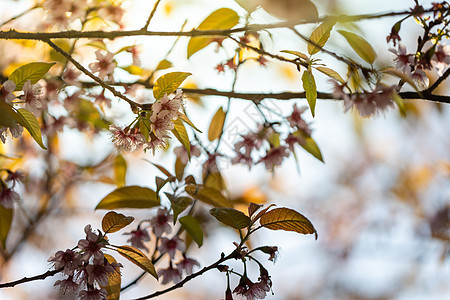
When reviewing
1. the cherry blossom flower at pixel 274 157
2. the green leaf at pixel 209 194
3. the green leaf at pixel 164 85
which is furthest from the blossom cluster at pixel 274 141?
the green leaf at pixel 164 85

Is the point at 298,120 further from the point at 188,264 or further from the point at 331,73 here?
the point at 188,264

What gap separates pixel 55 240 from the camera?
2016 mm

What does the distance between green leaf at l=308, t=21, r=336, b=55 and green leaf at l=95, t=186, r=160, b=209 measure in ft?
1.09

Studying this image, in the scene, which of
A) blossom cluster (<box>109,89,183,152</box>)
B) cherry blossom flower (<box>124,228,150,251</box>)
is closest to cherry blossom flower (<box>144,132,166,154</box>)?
blossom cluster (<box>109,89,183,152</box>)

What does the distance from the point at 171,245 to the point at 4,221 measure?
0.28m

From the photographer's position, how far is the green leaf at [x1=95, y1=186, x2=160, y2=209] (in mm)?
711

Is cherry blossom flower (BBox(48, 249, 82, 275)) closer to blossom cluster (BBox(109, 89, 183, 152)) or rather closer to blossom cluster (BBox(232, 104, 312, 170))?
blossom cluster (BBox(109, 89, 183, 152))

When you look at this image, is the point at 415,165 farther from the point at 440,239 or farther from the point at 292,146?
the point at 292,146

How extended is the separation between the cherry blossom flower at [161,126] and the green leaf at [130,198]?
0.65 ft

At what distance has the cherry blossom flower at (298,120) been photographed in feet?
2.49

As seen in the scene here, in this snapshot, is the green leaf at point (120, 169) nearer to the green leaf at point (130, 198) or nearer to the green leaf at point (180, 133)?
the green leaf at point (130, 198)

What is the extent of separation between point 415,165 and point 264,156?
2150mm

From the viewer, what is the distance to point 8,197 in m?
0.73

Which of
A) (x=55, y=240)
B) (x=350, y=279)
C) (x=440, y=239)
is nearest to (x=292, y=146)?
(x=440, y=239)
